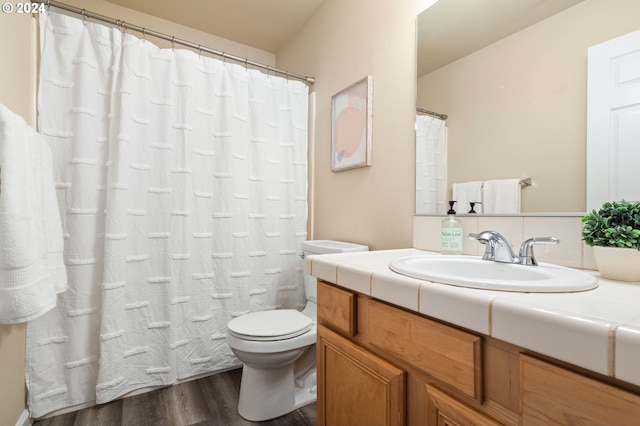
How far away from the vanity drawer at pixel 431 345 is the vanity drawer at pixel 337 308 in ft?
0.25

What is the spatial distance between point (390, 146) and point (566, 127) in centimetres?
72

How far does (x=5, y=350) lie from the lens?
1188 millimetres

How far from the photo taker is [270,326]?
1.49 meters

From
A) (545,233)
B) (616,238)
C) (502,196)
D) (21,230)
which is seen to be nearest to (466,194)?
(502,196)

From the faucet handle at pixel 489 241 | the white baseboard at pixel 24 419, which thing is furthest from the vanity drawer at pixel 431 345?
the white baseboard at pixel 24 419

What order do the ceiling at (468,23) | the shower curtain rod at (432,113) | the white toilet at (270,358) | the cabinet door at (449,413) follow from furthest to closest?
the white toilet at (270,358) < the shower curtain rod at (432,113) < the ceiling at (468,23) < the cabinet door at (449,413)

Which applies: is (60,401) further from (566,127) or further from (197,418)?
(566,127)

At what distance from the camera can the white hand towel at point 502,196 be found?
1.03 metres

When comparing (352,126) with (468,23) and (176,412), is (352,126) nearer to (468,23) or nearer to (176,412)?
(468,23)

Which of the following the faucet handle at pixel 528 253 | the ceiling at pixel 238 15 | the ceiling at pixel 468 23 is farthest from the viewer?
the ceiling at pixel 238 15

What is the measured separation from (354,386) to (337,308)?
0.22m

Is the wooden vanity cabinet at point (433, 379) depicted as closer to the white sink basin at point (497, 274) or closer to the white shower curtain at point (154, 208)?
the white sink basin at point (497, 274)

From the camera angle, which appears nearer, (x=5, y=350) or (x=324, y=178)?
(x=5, y=350)

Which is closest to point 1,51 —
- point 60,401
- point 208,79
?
point 208,79
